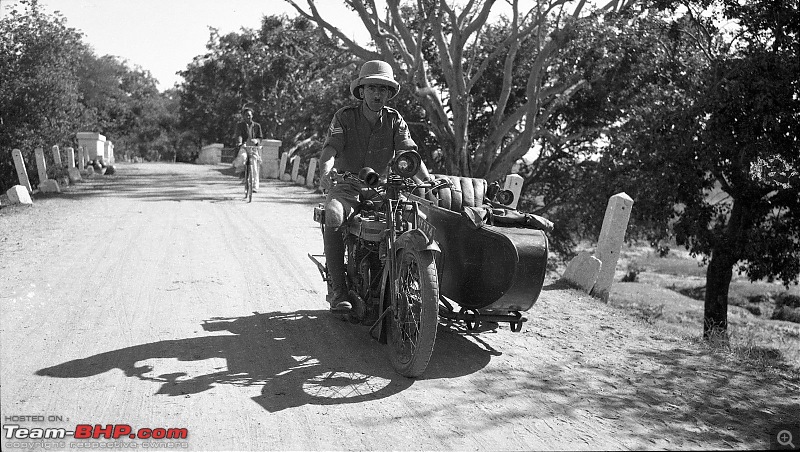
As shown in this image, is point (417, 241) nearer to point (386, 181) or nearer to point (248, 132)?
point (386, 181)

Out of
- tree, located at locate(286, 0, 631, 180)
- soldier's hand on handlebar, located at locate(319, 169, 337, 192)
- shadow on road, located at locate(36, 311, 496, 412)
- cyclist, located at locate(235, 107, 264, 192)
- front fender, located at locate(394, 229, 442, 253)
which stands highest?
tree, located at locate(286, 0, 631, 180)

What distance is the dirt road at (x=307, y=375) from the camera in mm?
4051

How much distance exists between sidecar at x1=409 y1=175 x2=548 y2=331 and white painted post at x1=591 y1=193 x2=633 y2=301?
10.5 feet

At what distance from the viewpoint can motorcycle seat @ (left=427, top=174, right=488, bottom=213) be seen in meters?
6.06

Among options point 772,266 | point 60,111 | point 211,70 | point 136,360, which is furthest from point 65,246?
point 211,70

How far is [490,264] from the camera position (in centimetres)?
531

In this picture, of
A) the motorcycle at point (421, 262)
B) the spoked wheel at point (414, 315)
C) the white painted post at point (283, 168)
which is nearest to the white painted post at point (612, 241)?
the motorcycle at point (421, 262)

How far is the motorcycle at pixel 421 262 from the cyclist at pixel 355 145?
115mm

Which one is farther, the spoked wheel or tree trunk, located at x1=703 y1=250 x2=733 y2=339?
tree trunk, located at x1=703 y1=250 x2=733 y2=339

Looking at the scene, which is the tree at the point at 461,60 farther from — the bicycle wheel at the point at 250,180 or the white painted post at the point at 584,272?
the white painted post at the point at 584,272

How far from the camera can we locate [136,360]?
506 cm

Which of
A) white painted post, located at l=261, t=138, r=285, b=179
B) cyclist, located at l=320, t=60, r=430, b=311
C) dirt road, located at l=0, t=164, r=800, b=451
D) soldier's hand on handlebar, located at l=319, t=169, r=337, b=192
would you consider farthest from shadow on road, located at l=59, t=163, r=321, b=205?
soldier's hand on handlebar, located at l=319, t=169, r=337, b=192

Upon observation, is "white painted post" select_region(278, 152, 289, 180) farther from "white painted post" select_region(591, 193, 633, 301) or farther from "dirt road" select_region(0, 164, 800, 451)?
"white painted post" select_region(591, 193, 633, 301)

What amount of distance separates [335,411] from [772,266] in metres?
12.2
